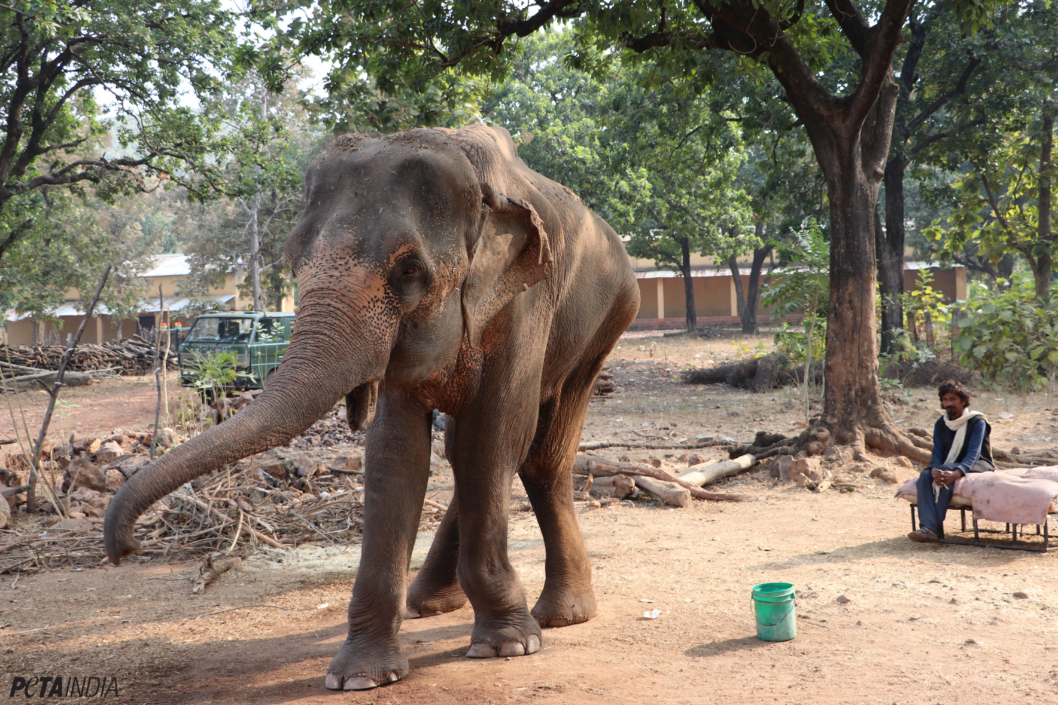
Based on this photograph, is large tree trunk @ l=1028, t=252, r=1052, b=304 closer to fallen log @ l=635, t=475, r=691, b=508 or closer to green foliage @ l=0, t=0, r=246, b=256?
fallen log @ l=635, t=475, r=691, b=508

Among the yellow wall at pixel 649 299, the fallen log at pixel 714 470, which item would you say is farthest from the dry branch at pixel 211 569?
the yellow wall at pixel 649 299

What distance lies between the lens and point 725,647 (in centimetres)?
381

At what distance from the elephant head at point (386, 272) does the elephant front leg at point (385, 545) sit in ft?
1.22

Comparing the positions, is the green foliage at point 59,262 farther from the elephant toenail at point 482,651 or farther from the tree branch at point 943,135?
the elephant toenail at point 482,651

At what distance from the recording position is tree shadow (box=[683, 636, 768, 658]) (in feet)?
12.3

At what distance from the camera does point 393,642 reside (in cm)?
341

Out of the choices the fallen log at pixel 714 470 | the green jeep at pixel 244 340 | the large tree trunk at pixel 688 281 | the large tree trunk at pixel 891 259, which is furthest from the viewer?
the large tree trunk at pixel 688 281

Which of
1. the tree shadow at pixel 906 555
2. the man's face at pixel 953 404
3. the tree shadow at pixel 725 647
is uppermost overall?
the man's face at pixel 953 404

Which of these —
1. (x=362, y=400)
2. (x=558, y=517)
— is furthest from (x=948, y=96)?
(x=362, y=400)

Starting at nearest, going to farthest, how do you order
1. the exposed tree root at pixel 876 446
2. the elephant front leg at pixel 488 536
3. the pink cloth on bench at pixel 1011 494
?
1. the elephant front leg at pixel 488 536
2. the pink cloth on bench at pixel 1011 494
3. the exposed tree root at pixel 876 446

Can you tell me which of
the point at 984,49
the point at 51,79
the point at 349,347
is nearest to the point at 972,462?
the point at 349,347

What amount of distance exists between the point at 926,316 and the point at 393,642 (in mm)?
14988

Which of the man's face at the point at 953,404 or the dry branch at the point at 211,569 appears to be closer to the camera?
the dry branch at the point at 211,569

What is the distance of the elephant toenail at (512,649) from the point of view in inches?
145
